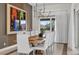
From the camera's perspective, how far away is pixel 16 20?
3.09m

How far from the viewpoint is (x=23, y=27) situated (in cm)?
304

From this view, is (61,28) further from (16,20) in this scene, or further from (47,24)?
(16,20)

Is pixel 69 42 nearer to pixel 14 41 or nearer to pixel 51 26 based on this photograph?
pixel 51 26

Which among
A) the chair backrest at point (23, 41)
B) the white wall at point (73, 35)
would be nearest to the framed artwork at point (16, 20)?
the chair backrest at point (23, 41)

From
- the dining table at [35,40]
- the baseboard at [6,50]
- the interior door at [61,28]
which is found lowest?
the baseboard at [6,50]

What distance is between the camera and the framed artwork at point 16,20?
3.06 meters

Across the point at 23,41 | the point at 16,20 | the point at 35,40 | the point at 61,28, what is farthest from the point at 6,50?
the point at 61,28

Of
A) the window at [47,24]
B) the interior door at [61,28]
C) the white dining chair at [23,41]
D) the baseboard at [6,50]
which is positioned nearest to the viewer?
the baseboard at [6,50]

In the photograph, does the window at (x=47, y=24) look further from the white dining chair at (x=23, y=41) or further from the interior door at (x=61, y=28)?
the white dining chair at (x=23, y=41)

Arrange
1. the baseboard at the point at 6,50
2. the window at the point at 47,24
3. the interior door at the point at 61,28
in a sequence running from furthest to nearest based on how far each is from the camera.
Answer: the interior door at the point at 61,28, the window at the point at 47,24, the baseboard at the point at 6,50

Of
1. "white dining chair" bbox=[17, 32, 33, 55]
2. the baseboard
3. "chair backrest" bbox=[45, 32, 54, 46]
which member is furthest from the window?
the baseboard

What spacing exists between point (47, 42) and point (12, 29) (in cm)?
94

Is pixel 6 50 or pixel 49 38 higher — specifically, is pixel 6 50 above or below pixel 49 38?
below

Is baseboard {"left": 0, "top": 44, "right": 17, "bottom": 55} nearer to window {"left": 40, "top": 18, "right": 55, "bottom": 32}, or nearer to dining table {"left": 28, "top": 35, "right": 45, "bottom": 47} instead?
dining table {"left": 28, "top": 35, "right": 45, "bottom": 47}
